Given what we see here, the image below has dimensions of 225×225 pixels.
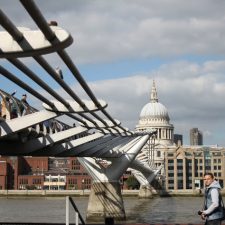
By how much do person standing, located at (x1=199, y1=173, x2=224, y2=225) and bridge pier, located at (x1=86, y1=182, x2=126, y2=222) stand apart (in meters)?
24.5

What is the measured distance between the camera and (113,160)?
33.8 metres

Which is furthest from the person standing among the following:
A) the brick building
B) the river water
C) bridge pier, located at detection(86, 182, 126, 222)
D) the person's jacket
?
the brick building

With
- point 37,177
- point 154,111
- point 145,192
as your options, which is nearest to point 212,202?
point 145,192

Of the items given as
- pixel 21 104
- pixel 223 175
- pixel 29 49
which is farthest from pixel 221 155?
pixel 29 49

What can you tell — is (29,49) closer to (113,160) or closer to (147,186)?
(113,160)

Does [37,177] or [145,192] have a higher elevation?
[37,177]

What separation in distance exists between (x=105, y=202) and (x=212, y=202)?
25568mm

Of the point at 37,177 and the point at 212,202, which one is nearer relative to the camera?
the point at 212,202

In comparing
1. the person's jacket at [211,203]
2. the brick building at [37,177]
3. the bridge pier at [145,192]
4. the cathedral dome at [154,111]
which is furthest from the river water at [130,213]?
the cathedral dome at [154,111]

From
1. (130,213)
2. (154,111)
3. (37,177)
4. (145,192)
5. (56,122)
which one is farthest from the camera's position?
(154,111)

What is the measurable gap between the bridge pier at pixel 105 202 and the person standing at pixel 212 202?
24.5 m

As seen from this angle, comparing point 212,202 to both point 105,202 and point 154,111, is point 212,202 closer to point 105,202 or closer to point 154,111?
point 105,202

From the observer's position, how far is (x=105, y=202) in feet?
107

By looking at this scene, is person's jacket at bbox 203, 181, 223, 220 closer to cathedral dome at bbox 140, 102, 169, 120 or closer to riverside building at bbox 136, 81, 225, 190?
riverside building at bbox 136, 81, 225, 190
